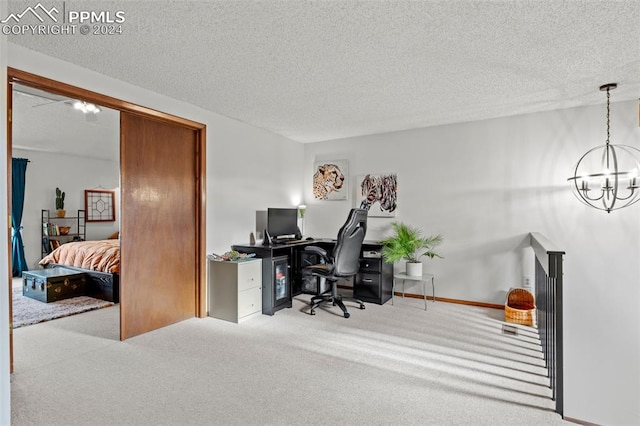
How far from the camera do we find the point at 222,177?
13.9 feet

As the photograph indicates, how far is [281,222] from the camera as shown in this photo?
4.83m

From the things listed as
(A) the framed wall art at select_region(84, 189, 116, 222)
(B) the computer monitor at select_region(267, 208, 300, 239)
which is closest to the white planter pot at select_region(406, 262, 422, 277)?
(B) the computer monitor at select_region(267, 208, 300, 239)

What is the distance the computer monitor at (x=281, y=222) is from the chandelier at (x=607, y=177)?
11.7 feet

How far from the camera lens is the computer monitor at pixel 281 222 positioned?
4617 millimetres

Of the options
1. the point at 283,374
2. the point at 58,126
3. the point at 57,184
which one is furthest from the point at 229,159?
the point at 57,184

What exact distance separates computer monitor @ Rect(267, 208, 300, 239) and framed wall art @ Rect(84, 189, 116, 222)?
533 cm

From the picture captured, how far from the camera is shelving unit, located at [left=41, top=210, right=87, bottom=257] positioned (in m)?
6.80

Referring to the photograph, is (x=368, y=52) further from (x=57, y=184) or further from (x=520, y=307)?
(x=57, y=184)

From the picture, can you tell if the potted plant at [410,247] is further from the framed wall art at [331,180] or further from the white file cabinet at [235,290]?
the white file cabinet at [235,290]

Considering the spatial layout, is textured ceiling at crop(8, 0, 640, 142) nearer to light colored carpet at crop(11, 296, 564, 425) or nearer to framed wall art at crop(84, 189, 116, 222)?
light colored carpet at crop(11, 296, 564, 425)

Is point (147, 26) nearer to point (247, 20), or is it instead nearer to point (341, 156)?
point (247, 20)

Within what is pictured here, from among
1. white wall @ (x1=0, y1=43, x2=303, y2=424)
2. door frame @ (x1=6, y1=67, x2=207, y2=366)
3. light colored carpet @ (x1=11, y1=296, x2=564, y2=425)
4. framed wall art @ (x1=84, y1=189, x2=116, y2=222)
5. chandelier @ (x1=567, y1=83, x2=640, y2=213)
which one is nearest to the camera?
light colored carpet @ (x1=11, y1=296, x2=564, y2=425)

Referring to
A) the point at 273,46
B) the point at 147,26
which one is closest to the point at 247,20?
the point at 273,46

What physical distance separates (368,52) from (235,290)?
2.73 m
